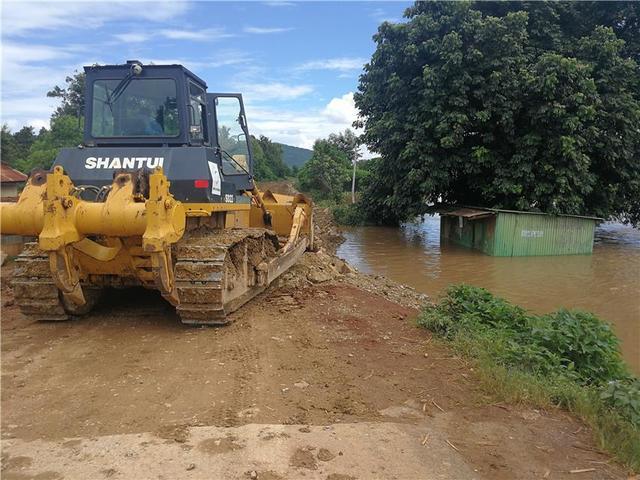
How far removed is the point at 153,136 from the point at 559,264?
48.8ft

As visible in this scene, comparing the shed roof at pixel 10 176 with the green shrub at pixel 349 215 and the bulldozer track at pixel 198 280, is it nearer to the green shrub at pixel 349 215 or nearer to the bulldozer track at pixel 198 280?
the bulldozer track at pixel 198 280

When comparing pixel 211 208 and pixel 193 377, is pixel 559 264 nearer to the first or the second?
pixel 211 208

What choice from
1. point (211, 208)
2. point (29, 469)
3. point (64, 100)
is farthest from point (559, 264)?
point (64, 100)

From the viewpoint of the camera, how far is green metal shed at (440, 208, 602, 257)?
18547mm

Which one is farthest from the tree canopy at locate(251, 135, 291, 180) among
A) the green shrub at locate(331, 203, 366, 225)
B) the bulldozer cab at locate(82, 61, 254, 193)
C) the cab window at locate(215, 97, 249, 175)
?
the bulldozer cab at locate(82, 61, 254, 193)

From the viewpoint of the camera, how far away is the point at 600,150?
63.4 feet

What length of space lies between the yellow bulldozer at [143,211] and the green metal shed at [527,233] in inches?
508

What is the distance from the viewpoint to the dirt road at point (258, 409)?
3.38 m

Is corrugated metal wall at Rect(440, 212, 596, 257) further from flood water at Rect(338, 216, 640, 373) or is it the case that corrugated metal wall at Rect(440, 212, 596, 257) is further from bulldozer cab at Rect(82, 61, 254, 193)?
bulldozer cab at Rect(82, 61, 254, 193)

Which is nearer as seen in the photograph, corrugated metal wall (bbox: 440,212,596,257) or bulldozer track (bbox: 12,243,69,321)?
bulldozer track (bbox: 12,243,69,321)

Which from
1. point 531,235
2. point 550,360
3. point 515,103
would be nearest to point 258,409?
point 550,360

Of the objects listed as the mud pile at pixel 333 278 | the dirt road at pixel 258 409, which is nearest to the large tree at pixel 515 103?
the mud pile at pixel 333 278

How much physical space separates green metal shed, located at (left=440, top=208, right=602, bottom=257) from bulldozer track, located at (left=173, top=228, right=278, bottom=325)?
13.5 meters

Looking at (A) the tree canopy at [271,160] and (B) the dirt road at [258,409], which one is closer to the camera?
(B) the dirt road at [258,409]
